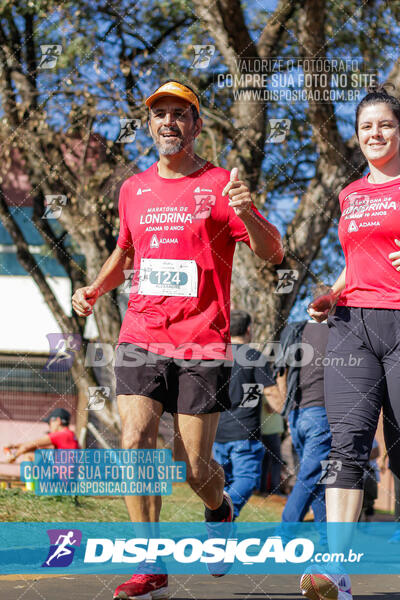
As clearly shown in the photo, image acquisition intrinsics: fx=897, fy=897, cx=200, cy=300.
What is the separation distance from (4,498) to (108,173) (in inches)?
217

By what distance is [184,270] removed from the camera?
407 cm

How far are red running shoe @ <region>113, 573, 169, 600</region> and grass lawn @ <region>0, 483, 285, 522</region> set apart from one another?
2.92 metres

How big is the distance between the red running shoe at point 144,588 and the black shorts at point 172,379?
2.42 feet

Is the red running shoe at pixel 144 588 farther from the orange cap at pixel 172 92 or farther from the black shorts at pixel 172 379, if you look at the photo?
the orange cap at pixel 172 92

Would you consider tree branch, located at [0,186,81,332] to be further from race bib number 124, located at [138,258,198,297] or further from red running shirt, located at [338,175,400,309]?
red running shirt, located at [338,175,400,309]

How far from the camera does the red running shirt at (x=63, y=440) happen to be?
30.1 ft

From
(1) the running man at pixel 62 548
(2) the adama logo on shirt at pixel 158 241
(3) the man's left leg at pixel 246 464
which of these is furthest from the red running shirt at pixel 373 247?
(3) the man's left leg at pixel 246 464

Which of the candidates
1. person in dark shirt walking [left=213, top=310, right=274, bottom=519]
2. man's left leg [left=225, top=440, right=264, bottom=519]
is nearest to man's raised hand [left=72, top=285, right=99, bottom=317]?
person in dark shirt walking [left=213, top=310, right=274, bottom=519]

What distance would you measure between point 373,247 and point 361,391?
2.12 ft

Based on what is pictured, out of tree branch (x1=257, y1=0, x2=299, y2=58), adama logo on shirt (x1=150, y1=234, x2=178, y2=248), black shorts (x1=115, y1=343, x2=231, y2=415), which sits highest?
tree branch (x1=257, y1=0, x2=299, y2=58)

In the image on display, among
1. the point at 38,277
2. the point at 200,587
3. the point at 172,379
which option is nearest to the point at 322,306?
the point at 172,379

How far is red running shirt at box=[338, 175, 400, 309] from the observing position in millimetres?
3910

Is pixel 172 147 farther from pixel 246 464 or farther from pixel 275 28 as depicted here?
pixel 275 28

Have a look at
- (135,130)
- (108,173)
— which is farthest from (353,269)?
(108,173)
